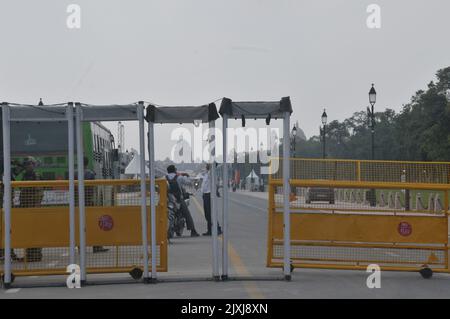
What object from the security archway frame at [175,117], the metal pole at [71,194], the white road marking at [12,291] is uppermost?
the security archway frame at [175,117]

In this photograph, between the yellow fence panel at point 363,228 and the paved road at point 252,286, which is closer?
the paved road at point 252,286

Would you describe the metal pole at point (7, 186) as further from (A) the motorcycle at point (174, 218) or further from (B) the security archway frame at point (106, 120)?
(A) the motorcycle at point (174, 218)

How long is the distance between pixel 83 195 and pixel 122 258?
53.1 inches

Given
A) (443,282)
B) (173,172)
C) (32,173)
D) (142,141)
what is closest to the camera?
(142,141)

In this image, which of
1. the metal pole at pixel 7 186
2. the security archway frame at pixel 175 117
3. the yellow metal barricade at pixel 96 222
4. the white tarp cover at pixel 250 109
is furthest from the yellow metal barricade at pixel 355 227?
the metal pole at pixel 7 186

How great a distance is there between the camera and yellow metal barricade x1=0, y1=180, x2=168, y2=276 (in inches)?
481

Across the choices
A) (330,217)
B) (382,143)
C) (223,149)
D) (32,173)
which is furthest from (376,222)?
(382,143)

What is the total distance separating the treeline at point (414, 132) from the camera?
9181cm

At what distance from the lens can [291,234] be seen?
1299cm

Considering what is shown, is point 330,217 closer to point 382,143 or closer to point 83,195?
point 83,195

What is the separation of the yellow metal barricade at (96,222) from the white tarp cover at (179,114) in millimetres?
1200

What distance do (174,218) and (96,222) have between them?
853 centimetres

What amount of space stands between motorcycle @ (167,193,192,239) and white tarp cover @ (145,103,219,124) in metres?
8.49

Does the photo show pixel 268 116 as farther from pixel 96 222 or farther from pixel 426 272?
pixel 426 272
